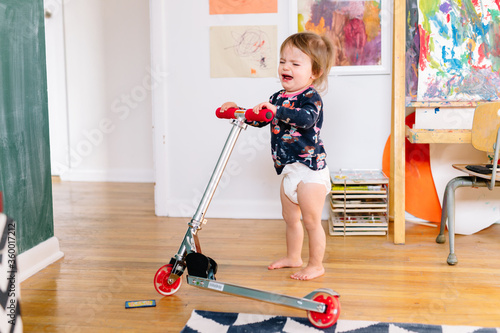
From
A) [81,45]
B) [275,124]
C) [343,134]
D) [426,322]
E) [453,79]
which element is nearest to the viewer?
[426,322]

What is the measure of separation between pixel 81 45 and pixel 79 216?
180 cm

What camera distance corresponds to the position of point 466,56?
2.57 m

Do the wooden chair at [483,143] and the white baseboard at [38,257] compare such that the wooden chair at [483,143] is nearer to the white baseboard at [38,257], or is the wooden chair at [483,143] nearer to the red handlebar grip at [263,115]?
the red handlebar grip at [263,115]

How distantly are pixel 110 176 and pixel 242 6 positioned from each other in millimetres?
2072

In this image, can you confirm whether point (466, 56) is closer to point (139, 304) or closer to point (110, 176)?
point (139, 304)

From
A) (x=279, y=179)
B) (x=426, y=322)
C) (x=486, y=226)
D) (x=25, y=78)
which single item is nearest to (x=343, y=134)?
(x=279, y=179)

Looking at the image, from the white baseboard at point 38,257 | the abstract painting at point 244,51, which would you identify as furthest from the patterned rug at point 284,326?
the abstract painting at point 244,51

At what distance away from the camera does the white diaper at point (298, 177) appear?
2.02m

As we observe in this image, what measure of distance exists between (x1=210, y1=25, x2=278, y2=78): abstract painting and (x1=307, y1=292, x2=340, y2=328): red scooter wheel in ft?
5.22

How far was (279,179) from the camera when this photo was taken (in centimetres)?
295

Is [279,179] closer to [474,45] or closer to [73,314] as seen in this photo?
[474,45]

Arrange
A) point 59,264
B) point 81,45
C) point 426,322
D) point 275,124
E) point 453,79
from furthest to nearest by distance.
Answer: point 81,45 → point 453,79 → point 59,264 → point 275,124 → point 426,322

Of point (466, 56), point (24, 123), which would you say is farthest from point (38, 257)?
point (466, 56)

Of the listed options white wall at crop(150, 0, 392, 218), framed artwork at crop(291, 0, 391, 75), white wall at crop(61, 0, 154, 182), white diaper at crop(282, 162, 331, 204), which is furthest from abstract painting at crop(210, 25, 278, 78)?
white wall at crop(61, 0, 154, 182)
